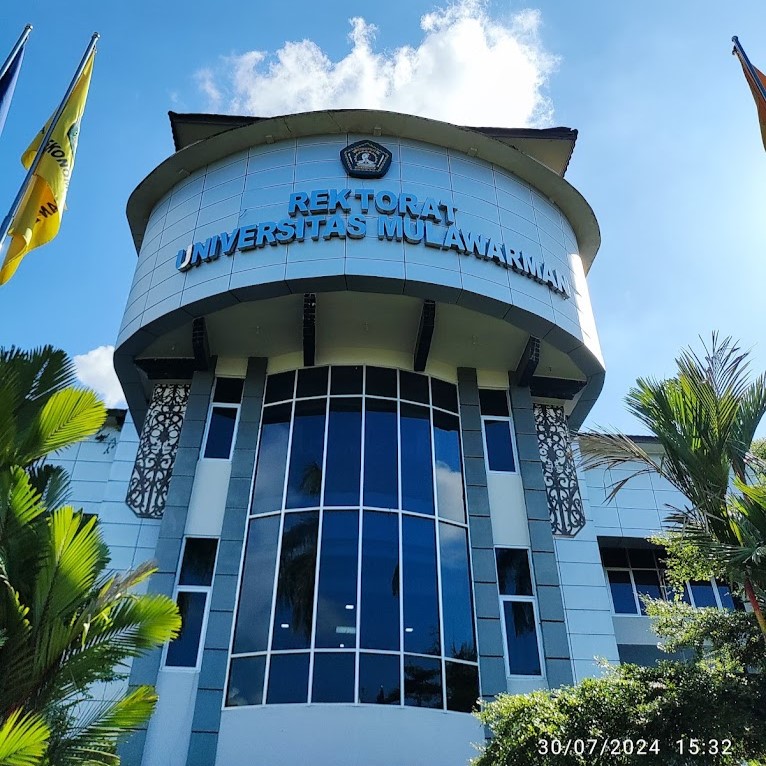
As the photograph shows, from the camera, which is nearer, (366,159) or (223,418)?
(223,418)

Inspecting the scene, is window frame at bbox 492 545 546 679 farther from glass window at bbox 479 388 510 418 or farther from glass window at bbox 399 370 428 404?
glass window at bbox 399 370 428 404

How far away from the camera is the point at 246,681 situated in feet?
42.8

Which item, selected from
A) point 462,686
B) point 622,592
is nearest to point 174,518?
point 462,686

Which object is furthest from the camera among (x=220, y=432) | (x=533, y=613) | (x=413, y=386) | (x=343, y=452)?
(x=413, y=386)

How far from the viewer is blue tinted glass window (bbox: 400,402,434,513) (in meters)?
15.2

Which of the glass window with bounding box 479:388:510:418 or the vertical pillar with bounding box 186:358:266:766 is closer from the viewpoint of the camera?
the vertical pillar with bounding box 186:358:266:766

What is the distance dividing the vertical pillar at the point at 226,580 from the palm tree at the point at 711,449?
812cm

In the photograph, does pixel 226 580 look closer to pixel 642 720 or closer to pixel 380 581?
pixel 380 581

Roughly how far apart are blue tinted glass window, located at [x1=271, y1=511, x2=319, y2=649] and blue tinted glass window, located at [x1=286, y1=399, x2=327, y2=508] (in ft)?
1.48

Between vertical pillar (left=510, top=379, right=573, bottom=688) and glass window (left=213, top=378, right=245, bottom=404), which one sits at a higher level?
glass window (left=213, top=378, right=245, bottom=404)

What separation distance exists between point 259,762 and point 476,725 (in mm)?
3747

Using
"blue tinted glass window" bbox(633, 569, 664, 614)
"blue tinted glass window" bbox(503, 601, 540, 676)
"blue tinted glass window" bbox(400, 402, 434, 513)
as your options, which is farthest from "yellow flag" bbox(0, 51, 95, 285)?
"blue tinted glass window" bbox(633, 569, 664, 614)

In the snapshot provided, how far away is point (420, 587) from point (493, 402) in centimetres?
532

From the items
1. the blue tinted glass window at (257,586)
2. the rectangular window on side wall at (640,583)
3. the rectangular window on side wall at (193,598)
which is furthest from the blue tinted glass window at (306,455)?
the rectangular window on side wall at (640,583)
